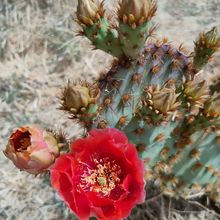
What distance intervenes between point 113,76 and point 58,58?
1.08 meters

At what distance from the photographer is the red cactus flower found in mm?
1347

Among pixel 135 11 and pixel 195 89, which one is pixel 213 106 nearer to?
pixel 195 89

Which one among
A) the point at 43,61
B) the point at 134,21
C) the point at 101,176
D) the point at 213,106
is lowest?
the point at 43,61

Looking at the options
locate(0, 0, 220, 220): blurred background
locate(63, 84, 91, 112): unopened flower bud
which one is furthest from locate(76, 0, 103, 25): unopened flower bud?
locate(0, 0, 220, 220): blurred background

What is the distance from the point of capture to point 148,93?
147 cm

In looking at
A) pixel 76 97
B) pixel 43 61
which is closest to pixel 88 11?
pixel 76 97

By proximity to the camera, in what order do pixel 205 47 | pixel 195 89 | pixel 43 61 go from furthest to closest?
pixel 43 61 < pixel 205 47 < pixel 195 89

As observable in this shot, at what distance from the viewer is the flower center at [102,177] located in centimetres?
142

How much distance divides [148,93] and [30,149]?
1.15 feet

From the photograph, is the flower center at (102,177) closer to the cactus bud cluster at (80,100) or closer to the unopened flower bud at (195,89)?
the cactus bud cluster at (80,100)

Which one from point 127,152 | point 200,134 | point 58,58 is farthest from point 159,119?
point 58,58

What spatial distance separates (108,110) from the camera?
5.32 ft

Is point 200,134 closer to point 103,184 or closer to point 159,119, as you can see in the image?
point 159,119

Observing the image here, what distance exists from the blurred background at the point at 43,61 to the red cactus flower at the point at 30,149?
79 cm
